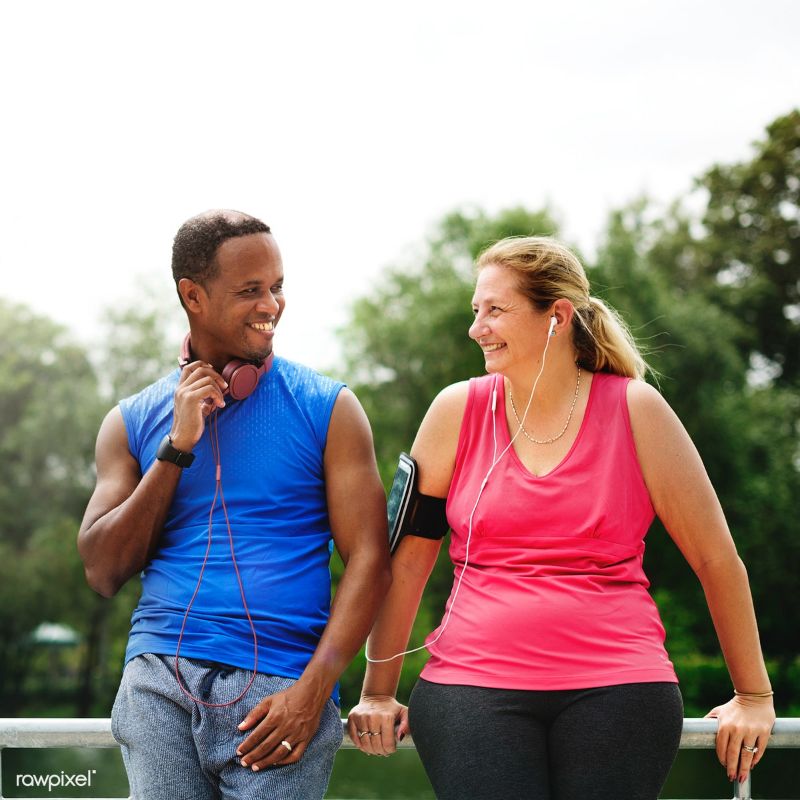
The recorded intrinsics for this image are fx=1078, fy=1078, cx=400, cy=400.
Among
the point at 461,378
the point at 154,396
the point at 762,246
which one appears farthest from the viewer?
the point at 762,246

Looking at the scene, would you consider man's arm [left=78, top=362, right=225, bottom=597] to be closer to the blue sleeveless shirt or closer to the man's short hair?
the blue sleeveless shirt

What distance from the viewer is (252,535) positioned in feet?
8.27

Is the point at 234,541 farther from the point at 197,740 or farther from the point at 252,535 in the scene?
the point at 197,740

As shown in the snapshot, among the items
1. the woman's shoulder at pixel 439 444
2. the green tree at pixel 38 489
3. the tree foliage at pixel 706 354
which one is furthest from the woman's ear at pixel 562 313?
the green tree at pixel 38 489

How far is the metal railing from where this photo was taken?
8.02 feet

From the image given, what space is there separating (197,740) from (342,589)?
0.46 meters

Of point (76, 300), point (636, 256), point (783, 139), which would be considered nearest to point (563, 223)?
point (636, 256)

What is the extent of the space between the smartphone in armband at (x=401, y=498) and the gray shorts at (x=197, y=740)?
46 centimetres

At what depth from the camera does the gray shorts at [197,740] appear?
7.74 ft

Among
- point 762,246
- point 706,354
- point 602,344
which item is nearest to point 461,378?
point 706,354

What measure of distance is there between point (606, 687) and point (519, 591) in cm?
28

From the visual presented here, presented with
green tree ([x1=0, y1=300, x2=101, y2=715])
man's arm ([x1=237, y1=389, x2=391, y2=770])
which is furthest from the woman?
green tree ([x1=0, y1=300, x2=101, y2=715])

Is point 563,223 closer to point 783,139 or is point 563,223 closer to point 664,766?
point 783,139

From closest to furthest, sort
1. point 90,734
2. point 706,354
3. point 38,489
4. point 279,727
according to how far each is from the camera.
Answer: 1. point 279,727
2. point 90,734
3. point 706,354
4. point 38,489
